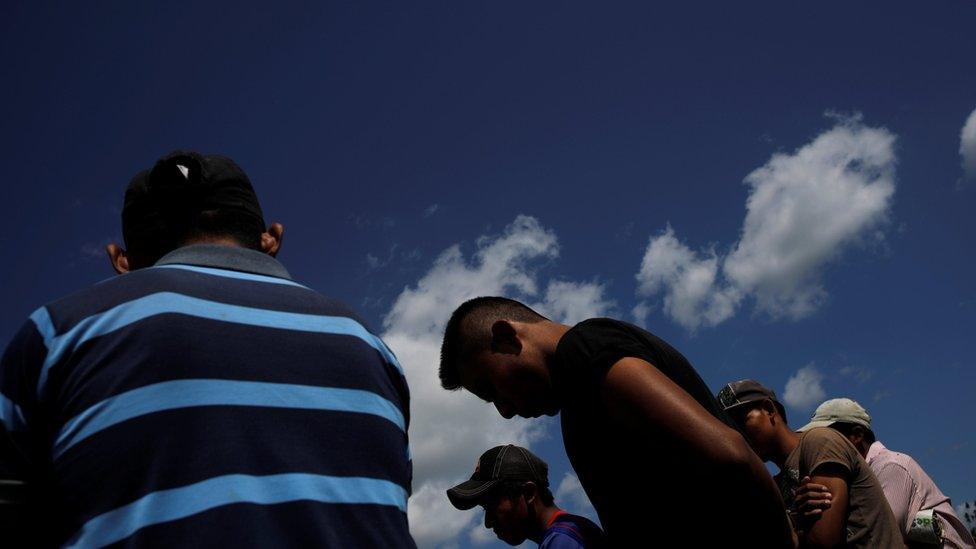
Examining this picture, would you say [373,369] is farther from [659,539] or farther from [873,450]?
[873,450]

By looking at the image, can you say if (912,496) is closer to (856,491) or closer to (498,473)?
(856,491)

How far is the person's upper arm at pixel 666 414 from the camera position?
2.07 metres

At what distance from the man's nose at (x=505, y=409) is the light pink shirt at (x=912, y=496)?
2.69m

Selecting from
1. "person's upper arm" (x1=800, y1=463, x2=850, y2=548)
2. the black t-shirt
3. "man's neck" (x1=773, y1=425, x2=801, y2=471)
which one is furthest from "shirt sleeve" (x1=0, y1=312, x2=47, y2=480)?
"man's neck" (x1=773, y1=425, x2=801, y2=471)

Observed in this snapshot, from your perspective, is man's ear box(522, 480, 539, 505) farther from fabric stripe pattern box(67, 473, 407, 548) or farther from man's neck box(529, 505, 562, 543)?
fabric stripe pattern box(67, 473, 407, 548)

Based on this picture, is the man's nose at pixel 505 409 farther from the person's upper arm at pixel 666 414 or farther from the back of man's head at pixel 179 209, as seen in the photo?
the back of man's head at pixel 179 209

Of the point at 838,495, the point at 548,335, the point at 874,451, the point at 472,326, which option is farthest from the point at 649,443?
the point at 874,451

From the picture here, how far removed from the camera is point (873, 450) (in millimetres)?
4688

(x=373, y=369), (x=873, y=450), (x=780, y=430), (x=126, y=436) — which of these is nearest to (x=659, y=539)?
(x=373, y=369)

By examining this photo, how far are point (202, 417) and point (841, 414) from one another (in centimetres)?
464

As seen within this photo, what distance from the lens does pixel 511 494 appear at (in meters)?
4.66

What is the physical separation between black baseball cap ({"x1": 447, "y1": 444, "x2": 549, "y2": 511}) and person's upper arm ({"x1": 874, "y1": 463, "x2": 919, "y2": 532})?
216 cm

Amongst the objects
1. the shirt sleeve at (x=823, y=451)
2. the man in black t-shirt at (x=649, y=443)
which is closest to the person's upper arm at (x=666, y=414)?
the man in black t-shirt at (x=649, y=443)

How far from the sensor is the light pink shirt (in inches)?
164
